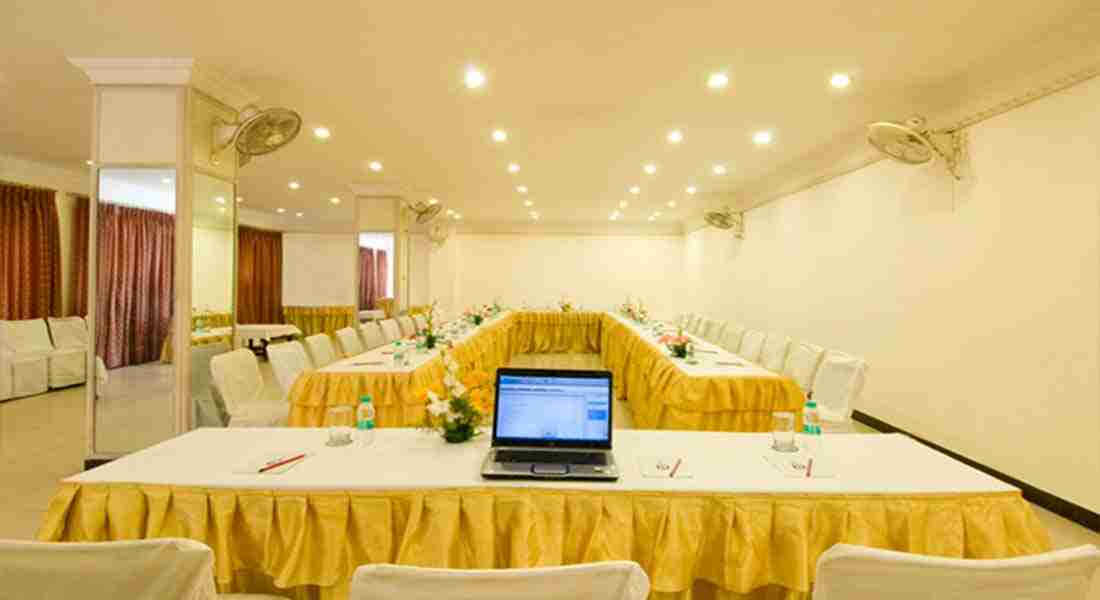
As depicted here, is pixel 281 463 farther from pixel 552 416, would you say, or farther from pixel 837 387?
pixel 837 387

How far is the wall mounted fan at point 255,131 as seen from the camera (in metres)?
3.78

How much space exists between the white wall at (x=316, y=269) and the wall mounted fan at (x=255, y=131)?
28.2 feet

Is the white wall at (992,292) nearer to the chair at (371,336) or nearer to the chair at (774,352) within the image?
the chair at (774,352)

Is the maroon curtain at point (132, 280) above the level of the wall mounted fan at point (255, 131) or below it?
below

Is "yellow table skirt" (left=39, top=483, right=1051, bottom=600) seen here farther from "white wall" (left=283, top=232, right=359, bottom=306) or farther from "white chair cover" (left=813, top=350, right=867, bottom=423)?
"white wall" (left=283, top=232, right=359, bottom=306)

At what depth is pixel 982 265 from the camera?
150 inches

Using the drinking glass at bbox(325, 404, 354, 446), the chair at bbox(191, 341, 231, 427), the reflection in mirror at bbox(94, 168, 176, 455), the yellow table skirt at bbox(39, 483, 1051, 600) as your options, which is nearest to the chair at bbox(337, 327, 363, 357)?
the chair at bbox(191, 341, 231, 427)

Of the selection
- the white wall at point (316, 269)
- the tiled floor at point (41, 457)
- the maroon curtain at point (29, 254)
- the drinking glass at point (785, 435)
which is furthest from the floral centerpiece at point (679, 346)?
the white wall at point (316, 269)

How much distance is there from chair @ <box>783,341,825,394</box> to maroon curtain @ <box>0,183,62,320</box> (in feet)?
29.0

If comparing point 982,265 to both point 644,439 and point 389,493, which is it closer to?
point 644,439

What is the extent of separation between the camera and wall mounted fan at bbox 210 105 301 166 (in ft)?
12.4

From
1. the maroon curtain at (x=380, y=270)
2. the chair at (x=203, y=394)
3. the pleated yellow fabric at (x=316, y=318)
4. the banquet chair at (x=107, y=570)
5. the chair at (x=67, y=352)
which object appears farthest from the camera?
the pleated yellow fabric at (x=316, y=318)

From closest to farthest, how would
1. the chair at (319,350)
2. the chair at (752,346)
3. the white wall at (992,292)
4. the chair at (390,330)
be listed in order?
the white wall at (992,292) < the chair at (319,350) < the chair at (752,346) < the chair at (390,330)

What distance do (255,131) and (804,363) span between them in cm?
477
